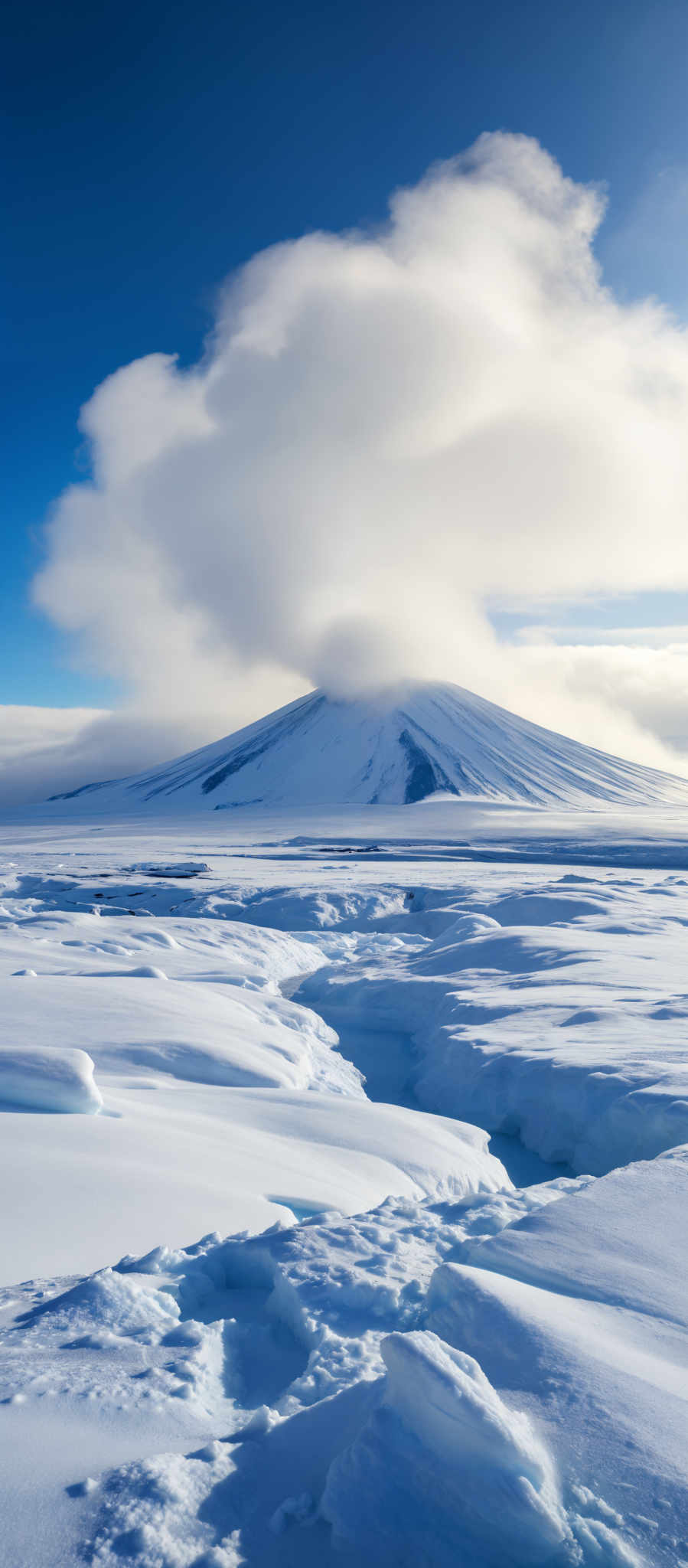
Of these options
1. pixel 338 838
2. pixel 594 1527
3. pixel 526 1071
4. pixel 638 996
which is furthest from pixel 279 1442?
pixel 338 838

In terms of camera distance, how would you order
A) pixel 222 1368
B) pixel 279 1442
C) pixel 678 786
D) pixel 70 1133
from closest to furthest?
pixel 279 1442
pixel 222 1368
pixel 70 1133
pixel 678 786

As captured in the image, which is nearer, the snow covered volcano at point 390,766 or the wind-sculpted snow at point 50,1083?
the wind-sculpted snow at point 50,1083

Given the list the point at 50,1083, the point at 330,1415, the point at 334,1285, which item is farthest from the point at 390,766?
the point at 330,1415

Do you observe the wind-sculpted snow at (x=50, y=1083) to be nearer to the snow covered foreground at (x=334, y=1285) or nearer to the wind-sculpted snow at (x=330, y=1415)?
the snow covered foreground at (x=334, y=1285)

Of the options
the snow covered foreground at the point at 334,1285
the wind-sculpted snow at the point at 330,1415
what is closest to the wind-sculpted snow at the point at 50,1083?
the snow covered foreground at the point at 334,1285

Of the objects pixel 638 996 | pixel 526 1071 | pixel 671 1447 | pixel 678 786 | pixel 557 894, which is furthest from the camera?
pixel 678 786

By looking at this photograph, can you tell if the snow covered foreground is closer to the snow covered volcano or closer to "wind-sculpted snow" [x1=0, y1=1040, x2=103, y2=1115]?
"wind-sculpted snow" [x1=0, y1=1040, x2=103, y2=1115]

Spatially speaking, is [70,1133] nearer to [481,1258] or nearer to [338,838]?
[481,1258]
